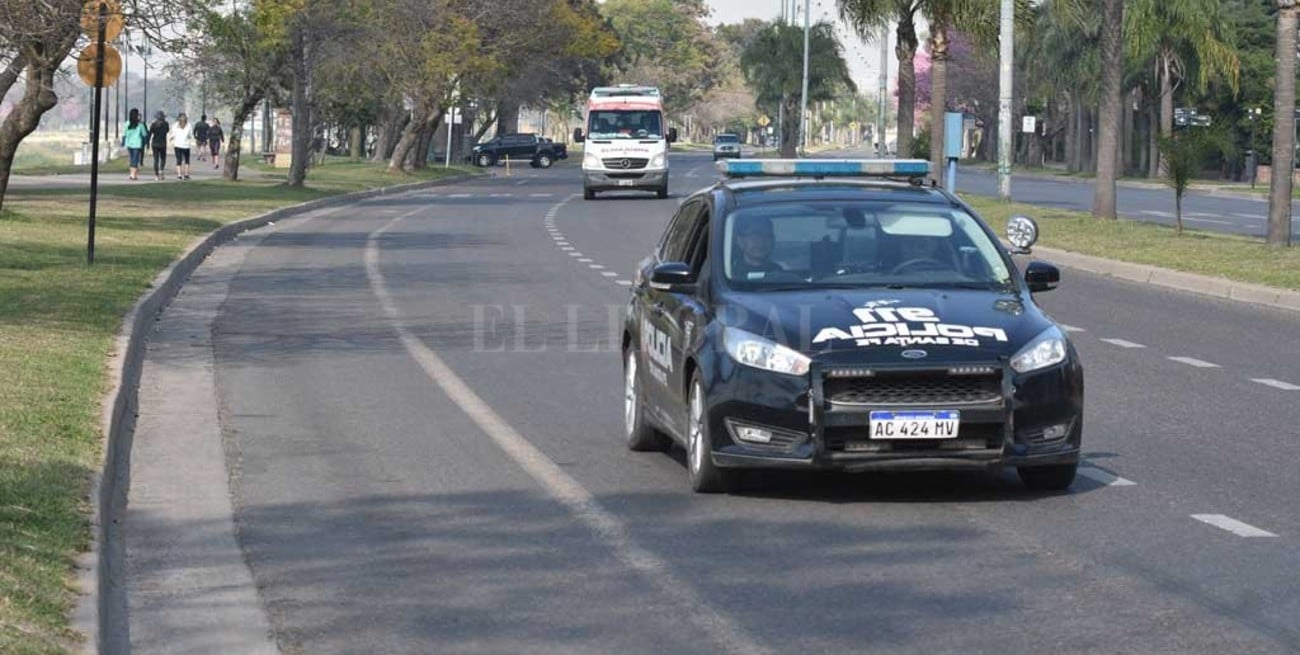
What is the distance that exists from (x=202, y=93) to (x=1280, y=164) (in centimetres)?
3733

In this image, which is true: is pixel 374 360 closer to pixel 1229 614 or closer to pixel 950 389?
pixel 950 389

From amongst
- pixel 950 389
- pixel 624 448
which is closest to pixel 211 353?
pixel 624 448

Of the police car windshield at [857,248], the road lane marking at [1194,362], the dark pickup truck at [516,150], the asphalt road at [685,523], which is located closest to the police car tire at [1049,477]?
the asphalt road at [685,523]

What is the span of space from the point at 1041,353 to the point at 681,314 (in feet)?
6.23

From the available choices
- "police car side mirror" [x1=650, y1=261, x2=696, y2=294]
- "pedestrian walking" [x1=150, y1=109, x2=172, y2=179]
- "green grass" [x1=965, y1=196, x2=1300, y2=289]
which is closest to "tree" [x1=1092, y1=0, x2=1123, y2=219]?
"green grass" [x1=965, y1=196, x2=1300, y2=289]

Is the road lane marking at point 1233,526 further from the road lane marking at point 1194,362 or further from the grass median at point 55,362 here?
the road lane marking at point 1194,362

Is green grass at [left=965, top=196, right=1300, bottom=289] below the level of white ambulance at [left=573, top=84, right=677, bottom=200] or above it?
below

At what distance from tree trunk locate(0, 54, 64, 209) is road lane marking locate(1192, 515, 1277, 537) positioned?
23.3 meters

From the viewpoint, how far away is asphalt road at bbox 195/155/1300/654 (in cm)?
791

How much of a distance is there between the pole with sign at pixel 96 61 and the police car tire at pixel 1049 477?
14.0 meters

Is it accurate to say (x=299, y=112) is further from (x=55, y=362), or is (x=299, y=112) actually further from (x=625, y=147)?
(x=55, y=362)

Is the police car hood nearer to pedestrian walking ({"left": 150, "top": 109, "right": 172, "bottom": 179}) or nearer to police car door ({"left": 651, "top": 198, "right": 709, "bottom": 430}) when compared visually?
police car door ({"left": 651, "top": 198, "right": 709, "bottom": 430})

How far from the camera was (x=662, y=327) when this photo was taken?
11.9 m

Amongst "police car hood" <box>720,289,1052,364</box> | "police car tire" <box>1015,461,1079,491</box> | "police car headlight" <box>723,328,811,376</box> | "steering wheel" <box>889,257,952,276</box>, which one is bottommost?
"police car tire" <box>1015,461,1079,491</box>
